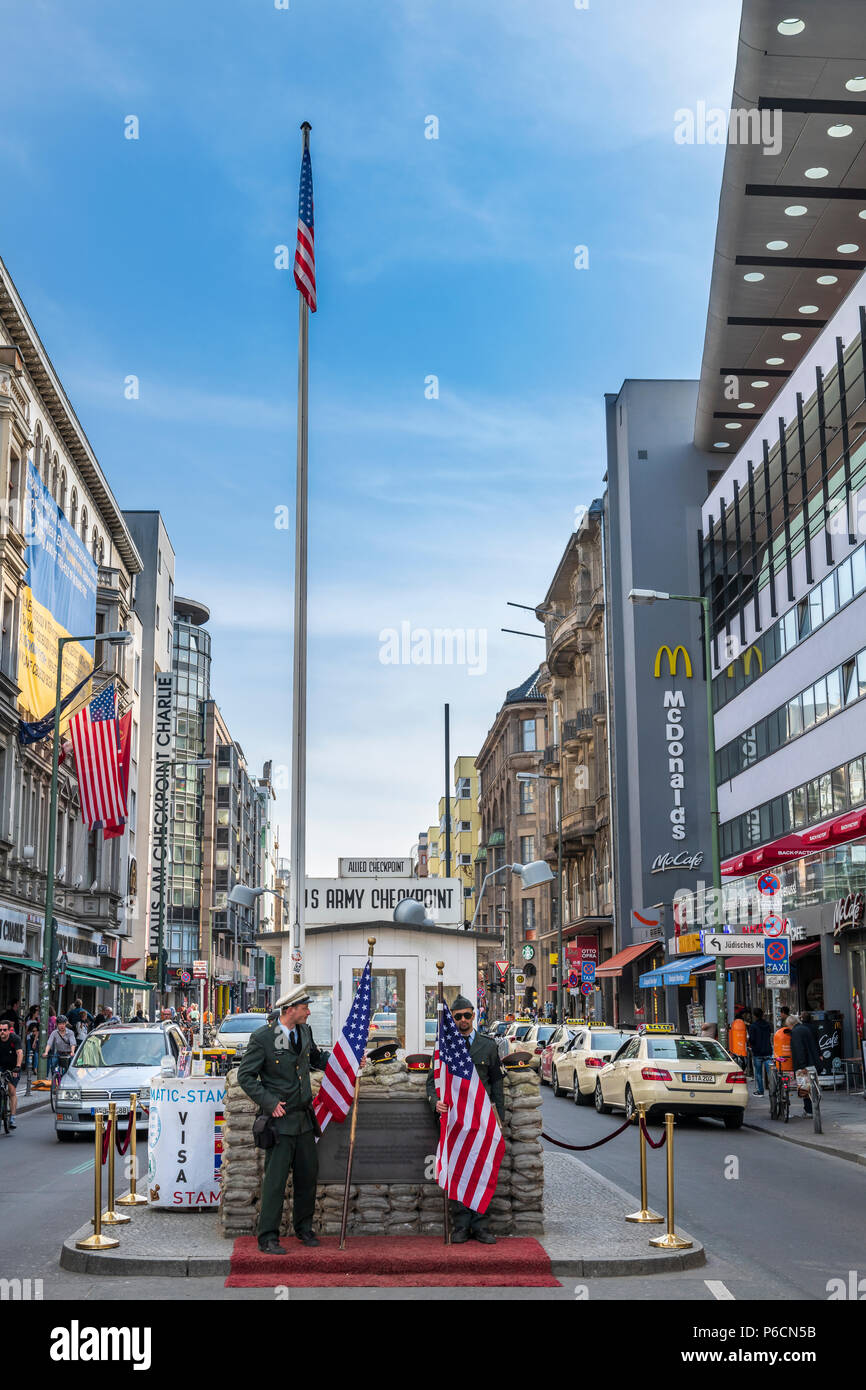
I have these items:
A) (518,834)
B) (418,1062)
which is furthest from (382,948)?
(518,834)

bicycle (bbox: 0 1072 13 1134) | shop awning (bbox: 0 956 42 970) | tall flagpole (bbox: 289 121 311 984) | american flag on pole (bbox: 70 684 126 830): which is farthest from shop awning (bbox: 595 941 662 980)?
tall flagpole (bbox: 289 121 311 984)

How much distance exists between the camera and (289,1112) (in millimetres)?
11125

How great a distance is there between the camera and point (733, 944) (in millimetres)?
28109

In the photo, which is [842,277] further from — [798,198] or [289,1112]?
[289,1112]

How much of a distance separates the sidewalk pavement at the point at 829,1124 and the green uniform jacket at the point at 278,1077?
34.2 ft

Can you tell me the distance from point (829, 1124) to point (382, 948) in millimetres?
8585

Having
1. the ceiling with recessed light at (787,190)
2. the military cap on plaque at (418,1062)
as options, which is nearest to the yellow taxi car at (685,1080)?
the military cap on plaque at (418,1062)

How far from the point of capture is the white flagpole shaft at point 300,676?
51.0ft

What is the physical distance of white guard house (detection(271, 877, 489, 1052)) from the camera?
20234 millimetres

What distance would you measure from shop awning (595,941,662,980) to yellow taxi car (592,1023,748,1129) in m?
30.1

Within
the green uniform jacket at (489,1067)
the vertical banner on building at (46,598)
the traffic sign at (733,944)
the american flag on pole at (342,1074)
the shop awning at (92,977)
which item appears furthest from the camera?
the shop awning at (92,977)

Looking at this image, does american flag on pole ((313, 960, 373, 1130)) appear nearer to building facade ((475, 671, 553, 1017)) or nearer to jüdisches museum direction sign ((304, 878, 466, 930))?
jüdisches museum direction sign ((304, 878, 466, 930))

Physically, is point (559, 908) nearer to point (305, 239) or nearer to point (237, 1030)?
point (237, 1030)

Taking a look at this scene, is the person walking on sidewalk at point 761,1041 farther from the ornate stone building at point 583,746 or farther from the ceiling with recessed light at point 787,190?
the ornate stone building at point 583,746
